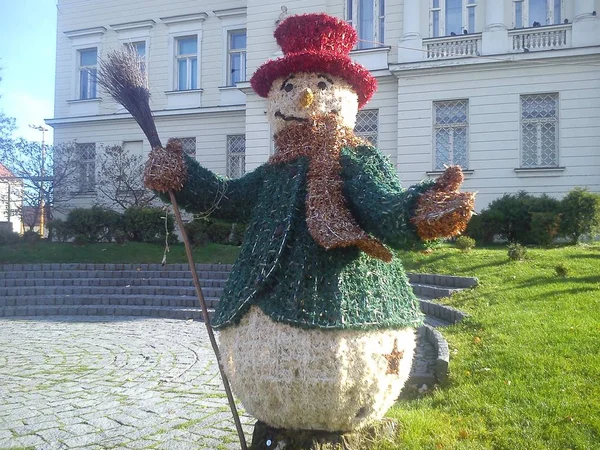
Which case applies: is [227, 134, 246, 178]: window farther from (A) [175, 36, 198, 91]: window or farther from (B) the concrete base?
(B) the concrete base

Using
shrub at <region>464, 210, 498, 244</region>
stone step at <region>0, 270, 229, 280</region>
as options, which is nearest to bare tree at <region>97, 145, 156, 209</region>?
stone step at <region>0, 270, 229, 280</region>

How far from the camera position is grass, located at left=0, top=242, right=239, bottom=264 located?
13555 mm

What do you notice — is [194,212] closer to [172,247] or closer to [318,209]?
[318,209]

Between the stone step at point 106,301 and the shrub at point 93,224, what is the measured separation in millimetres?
4006

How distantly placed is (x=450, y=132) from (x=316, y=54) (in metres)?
13.2

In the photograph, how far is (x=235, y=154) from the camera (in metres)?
19.8

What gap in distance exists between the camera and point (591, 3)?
14305 millimetres

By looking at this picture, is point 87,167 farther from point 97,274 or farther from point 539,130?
point 539,130

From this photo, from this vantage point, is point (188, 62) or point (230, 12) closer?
point (230, 12)

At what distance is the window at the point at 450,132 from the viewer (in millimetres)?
15445

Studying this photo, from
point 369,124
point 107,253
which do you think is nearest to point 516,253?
point 369,124

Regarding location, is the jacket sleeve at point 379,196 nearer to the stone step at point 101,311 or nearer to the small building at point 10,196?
the stone step at point 101,311

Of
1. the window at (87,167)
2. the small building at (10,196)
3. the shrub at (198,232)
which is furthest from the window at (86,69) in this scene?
the shrub at (198,232)

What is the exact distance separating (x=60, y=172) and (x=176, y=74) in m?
5.36
